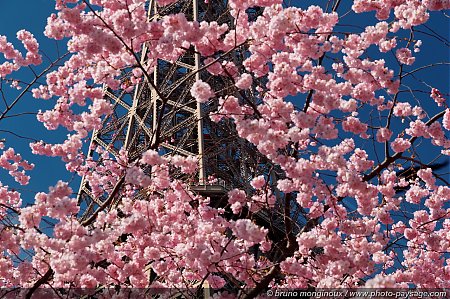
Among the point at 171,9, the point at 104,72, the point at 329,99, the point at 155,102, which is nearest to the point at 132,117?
the point at 155,102

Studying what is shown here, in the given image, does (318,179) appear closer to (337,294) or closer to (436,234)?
(337,294)

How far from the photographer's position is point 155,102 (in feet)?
49.5

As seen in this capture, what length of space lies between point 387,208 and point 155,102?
9.57m

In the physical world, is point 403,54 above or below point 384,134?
above

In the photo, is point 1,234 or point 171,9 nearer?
point 1,234

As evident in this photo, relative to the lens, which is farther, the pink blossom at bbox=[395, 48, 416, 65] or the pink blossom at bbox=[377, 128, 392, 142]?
the pink blossom at bbox=[395, 48, 416, 65]

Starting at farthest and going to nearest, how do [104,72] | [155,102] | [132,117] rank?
[132,117] < [155,102] < [104,72]

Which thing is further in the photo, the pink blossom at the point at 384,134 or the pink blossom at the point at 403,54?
the pink blossom at the point at 403,54

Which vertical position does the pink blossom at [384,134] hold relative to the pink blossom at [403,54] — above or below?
below

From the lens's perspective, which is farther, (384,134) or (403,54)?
(403,54)

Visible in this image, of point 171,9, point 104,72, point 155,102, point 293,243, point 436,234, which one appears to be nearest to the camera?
point 293,243

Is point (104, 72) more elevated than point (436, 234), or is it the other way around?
point (104, 72)

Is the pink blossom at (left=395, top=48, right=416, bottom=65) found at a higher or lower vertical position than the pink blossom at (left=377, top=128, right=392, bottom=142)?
higher

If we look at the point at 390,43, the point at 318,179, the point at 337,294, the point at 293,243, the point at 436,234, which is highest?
the point at 390,43
